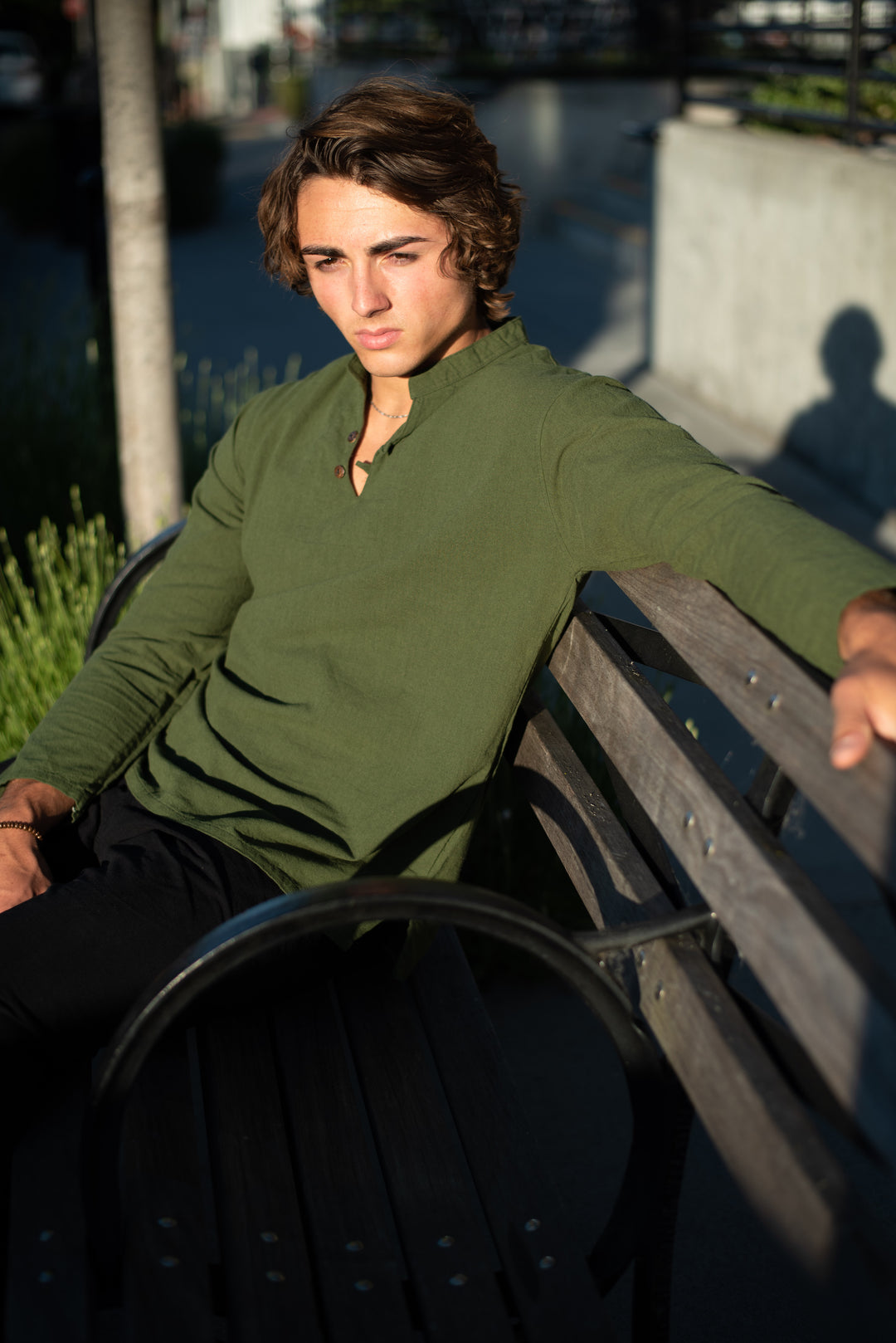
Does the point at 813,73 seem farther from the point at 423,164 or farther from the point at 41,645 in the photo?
the point at 423,164

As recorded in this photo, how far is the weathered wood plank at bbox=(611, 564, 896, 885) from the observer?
122cm

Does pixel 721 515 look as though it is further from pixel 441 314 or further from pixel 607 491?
pixel 441 314

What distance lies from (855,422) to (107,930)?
497 cm

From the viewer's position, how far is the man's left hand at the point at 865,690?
1.25 m

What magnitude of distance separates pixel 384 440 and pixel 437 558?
0.38 m

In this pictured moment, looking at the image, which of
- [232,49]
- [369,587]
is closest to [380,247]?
[369,587]

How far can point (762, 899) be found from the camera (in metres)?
1.39

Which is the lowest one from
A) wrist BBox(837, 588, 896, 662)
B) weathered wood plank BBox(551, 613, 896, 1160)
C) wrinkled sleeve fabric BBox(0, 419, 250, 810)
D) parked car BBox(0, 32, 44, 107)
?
parked car BBox(0, 32, 44, 107)

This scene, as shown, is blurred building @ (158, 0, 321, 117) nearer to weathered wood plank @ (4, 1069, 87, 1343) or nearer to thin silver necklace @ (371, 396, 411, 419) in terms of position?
thin silver necklace @ (371, 396, 411, 419)

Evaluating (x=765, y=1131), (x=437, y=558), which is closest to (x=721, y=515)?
(x=437, y=558)

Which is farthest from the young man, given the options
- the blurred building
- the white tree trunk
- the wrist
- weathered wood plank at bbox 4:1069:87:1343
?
the blurred building

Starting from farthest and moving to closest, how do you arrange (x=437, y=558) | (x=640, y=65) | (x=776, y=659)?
(x=640, y=65), (x=437, y=558), (x=776, y=659)

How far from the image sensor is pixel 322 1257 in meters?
1.57

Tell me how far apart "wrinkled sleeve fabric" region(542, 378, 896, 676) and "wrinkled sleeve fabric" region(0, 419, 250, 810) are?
77 cm
